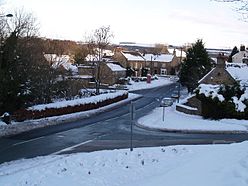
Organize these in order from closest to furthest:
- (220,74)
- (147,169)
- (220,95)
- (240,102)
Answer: (147,169) < (240,102) < (220,95) < (220,74)

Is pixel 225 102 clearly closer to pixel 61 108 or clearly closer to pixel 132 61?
pixel 61 108

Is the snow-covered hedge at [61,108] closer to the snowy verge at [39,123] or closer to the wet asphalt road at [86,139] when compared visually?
the snowy verge at [39,123]

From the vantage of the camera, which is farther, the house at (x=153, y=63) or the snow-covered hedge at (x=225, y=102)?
the house at (x=153, y=63)

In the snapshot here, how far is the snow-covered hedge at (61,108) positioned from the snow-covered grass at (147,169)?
17033 millimetres

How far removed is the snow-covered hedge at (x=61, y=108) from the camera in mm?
34494

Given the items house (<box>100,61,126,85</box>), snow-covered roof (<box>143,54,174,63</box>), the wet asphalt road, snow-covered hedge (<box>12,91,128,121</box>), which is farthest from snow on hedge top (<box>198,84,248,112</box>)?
snow-covered roof (<box>143,54,174,63</box>)

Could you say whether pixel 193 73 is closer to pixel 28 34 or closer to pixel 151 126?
pixel 28 34

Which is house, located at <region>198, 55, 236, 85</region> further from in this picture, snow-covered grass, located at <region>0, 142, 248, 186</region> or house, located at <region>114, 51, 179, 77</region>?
house, located at <region>114, 51, 179, 77</region>

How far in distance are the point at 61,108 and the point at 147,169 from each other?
91.0 ft

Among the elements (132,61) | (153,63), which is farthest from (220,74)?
(153,63)

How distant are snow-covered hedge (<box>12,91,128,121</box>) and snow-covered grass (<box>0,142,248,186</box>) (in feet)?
55.9

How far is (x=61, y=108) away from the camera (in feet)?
131

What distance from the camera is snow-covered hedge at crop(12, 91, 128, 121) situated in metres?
34.5

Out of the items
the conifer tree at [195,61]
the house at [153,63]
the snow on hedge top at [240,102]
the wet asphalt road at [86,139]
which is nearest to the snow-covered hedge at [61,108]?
the wet asphalt road at [86,139]
